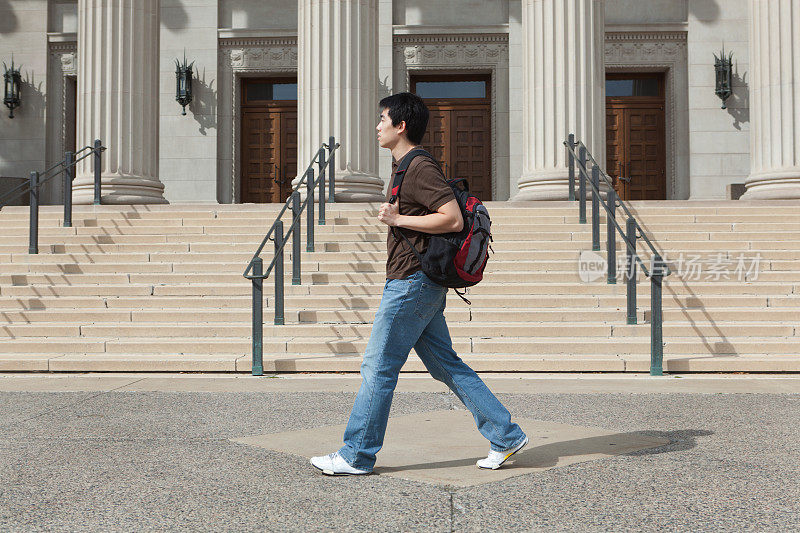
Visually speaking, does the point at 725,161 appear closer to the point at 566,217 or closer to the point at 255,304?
the point at 566,217

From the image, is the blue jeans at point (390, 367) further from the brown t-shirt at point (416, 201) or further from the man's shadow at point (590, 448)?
the man's shadow at point (590, 448)

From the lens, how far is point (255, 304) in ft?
26.6

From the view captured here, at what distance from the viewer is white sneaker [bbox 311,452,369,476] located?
404cm

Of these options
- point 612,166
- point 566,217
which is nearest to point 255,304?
point 566,217

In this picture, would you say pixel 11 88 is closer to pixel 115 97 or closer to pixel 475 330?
pixel 115 97

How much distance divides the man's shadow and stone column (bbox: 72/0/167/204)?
12447 millimetres

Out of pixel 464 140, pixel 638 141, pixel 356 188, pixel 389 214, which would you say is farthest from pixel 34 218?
pixel 638 141

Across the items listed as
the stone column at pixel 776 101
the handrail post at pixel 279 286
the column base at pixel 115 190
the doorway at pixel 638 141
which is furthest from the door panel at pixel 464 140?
the handrail post at pixel 279 286

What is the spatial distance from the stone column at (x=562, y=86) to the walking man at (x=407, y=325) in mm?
10721

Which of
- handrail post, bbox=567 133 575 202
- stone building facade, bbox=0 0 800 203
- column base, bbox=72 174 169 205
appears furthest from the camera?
stone building facade, bbox=0 0 800 203

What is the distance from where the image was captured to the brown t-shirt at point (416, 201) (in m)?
3.95

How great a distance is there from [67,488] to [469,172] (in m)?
17.6

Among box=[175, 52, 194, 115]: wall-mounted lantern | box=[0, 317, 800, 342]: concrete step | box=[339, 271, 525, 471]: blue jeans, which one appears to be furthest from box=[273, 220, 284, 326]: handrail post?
box=[175, 52, 194, 115]: wall-mounted lantern

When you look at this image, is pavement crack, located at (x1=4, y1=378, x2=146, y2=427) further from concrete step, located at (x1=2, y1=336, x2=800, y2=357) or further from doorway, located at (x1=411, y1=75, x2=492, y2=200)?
doorway, located at (x1=411, y1=75, x2=492, y2=200)
